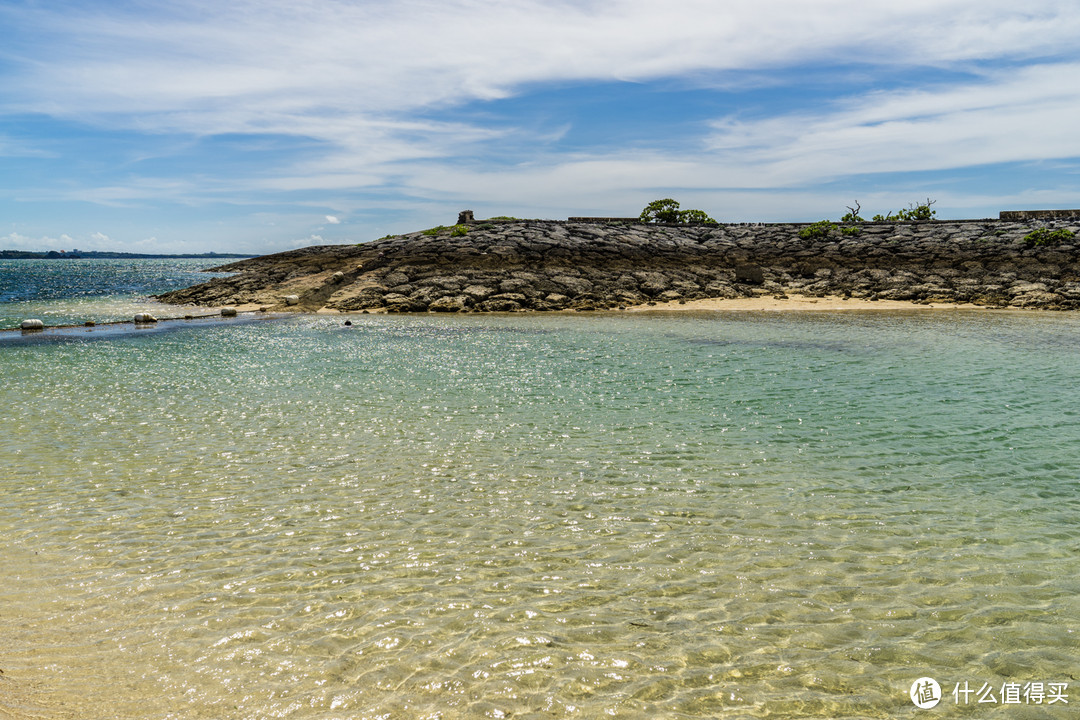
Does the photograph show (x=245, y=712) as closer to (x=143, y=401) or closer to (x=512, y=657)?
(x=512, y=657)

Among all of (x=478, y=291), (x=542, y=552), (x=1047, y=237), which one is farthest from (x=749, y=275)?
(x=542, y=552)

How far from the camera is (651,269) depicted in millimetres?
60625

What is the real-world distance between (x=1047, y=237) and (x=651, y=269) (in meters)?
35.8

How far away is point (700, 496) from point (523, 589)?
4.07 m

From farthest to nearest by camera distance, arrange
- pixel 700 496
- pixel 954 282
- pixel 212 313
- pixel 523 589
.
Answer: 1. pixel 954 282
2. pixel 212 313
3. pixel 700 496
4. pixel 523 589

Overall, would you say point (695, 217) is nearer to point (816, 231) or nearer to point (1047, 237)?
point (816, 231)

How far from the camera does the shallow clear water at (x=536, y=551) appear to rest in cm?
586

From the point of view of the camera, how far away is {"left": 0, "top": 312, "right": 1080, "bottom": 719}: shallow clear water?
5.86 metres

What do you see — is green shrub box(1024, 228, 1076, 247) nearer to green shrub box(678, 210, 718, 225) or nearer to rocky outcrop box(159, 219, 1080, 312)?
rocky outcrop box(159, 219, 1080, 312)

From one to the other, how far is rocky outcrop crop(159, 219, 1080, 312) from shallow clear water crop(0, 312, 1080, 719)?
37.0 meters

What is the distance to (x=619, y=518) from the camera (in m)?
9.55

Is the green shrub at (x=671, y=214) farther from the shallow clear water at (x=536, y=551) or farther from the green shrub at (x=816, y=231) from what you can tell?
the shallow clear water at (x=536, y=551)

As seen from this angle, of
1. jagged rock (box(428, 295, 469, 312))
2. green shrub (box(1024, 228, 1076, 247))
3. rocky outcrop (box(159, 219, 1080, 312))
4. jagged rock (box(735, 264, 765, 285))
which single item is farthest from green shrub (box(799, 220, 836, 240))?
jagged rock (box(428, 295, 469, 312))

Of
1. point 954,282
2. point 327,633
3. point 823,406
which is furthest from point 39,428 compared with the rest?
point 954,282
